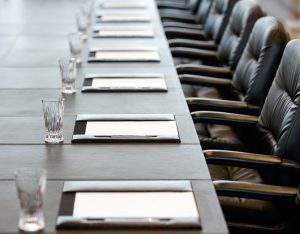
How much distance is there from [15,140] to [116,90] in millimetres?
728

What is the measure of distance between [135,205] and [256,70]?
159 centimetres

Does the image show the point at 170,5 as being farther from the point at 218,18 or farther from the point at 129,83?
the point at 129,83

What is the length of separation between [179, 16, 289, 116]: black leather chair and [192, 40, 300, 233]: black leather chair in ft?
0.72

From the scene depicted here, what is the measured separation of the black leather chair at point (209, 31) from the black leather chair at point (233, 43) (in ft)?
0.56

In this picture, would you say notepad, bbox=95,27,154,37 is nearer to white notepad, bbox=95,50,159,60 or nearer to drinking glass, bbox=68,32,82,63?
white notepad, bbox=95,50,159,60

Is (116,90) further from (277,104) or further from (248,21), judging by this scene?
(248,21)

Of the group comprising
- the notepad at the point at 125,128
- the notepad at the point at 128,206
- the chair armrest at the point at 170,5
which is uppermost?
the notepad at the point at 128,206

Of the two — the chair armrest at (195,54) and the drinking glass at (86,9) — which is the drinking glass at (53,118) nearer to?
the drinking glass at (86,9)

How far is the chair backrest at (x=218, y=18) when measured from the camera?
468cm

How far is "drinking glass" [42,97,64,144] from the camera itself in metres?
2.25

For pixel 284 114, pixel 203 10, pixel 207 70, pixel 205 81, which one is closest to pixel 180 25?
pixel 203 10

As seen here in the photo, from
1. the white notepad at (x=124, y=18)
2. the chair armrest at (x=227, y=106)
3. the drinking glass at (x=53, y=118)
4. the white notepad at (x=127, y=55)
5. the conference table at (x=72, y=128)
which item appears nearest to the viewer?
the conference table at (x=72, y=128)

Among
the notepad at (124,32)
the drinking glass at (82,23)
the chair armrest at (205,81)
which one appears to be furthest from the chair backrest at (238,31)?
the drinking glass at (82,23)

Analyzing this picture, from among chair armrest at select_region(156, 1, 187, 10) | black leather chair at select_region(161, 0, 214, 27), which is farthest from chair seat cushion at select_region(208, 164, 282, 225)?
chair armrest at select_region(156, 1, 187, 10)
